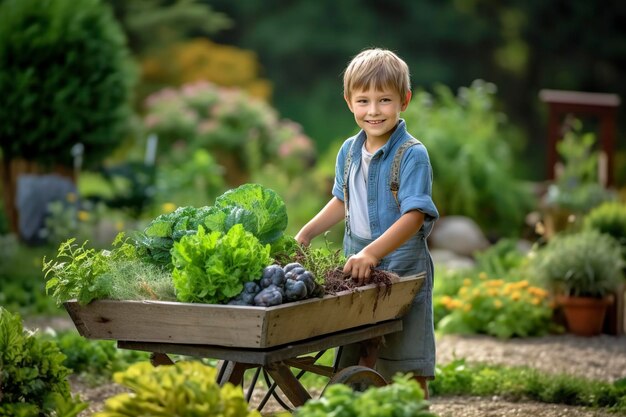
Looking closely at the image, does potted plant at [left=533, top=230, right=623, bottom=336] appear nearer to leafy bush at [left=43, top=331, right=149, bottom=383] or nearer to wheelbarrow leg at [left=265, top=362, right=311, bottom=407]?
leafy bush at [left=43, top=331, right=149, bottom=383]

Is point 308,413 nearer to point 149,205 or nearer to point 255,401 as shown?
point 255,401

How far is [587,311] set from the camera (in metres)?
7.77

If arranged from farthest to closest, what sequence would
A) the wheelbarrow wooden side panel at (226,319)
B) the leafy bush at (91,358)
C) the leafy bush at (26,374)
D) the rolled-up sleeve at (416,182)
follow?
the leafy bush at (91,358) → the rolled-up sleeve at (416,182) → the leafy bush at (26,374) → the wheelbarrow wooden side panel at (226,319)

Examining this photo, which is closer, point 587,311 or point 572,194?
point 587,311

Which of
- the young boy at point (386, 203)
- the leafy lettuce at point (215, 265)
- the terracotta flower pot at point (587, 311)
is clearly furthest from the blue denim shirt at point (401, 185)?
the terracotta flower pot at point (587, 311)

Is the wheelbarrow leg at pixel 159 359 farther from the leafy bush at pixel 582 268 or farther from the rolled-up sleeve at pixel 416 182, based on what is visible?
the leafy bush at pixel 582 268

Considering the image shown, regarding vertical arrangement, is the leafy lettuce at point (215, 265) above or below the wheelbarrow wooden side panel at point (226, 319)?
above

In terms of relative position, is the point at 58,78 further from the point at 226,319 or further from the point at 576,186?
the point at 226,319

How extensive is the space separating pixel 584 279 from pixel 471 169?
5.03 metres

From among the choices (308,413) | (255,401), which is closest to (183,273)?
→ (308,413)

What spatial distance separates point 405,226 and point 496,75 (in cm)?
2069

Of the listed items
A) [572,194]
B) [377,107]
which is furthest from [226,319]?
[572,194]

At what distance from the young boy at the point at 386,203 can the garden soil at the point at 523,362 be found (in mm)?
943

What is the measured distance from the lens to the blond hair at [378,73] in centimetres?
426
